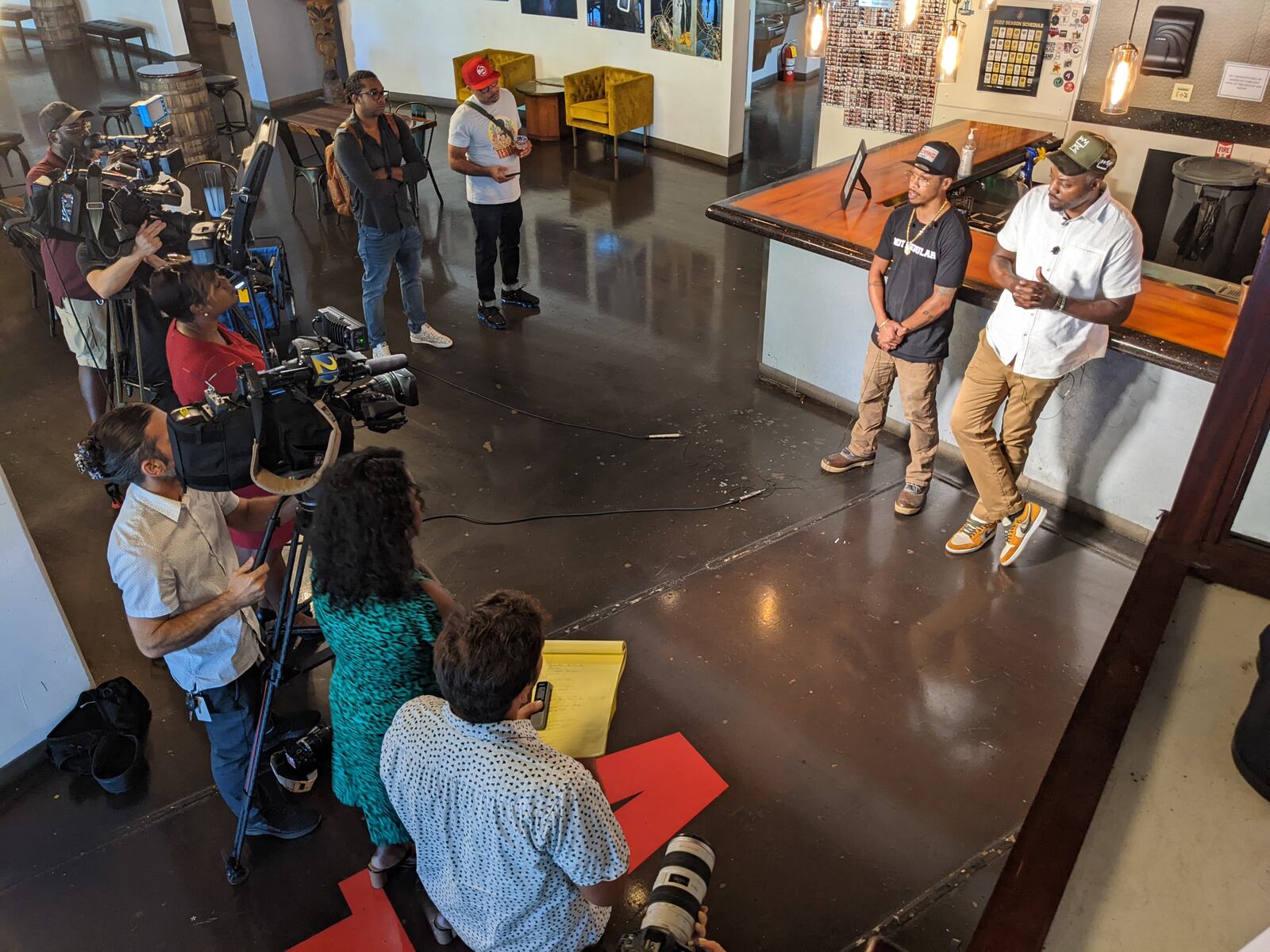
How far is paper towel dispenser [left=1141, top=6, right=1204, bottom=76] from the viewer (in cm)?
526

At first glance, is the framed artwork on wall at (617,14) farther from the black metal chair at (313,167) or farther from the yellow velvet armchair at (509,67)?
the black metal chair at (313,167)

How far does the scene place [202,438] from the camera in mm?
2295

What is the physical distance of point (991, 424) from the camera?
3.82 meters

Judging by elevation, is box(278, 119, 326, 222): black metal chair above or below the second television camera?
below

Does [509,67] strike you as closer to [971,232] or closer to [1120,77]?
[1120,77]

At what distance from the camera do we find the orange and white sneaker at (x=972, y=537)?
13.1ft

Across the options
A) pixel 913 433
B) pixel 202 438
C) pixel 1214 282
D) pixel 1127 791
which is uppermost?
pixel 1127 791

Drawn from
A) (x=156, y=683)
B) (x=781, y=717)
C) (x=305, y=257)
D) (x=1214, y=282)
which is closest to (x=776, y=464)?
(x=781, y=717)

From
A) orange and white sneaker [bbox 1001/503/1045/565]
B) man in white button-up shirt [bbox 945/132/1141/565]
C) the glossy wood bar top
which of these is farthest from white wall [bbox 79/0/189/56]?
orange and white sneaker [bbox 1001/503/1045/565]

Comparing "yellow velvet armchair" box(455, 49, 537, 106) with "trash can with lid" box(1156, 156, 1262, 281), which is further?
"yellow velvet armchair" box(455, 49, 537, 106)

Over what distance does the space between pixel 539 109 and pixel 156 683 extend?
7.62m

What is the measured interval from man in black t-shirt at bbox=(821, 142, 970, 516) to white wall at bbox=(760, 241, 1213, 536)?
472mm

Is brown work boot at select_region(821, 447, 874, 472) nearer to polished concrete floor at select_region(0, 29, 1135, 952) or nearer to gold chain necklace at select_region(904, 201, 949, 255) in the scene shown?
polished concrete floor at select_region(0, 29, 1135, 952)

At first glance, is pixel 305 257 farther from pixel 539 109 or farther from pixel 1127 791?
pixel 1127 791
